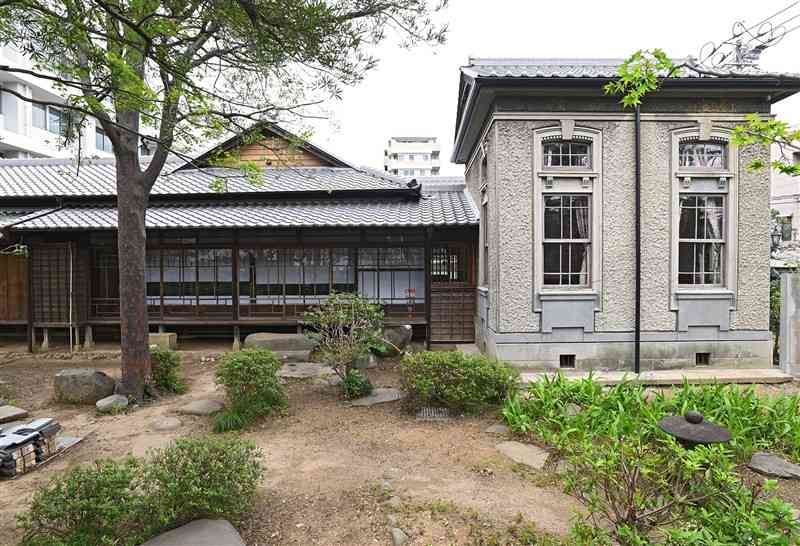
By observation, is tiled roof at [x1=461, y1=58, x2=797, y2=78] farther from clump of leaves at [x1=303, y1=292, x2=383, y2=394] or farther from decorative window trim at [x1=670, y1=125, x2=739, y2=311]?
clump of leaves at [x1=303, y1=292, x2=383, y2=394]

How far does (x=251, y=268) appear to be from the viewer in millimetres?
11891

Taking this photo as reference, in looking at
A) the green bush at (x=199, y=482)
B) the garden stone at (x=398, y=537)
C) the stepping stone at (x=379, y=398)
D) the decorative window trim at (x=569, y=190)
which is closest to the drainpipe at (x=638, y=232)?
the decorative window trim at (x=569, y=190)

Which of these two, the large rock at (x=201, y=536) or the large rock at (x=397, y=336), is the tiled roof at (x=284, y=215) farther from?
the large rock at (x=201, y=536)

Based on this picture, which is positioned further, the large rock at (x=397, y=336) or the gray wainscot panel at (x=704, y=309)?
the large rock at (x=397, y=336)

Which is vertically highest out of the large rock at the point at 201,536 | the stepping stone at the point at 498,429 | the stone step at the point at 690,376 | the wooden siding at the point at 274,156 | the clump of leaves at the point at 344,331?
the wooden siding at the point at 274,156

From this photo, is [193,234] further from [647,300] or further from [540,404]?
[647,300]

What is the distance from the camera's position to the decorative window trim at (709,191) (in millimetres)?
8898

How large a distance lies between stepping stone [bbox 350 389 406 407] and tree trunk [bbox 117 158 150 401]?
3.69 m

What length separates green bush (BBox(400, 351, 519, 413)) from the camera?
6559mm

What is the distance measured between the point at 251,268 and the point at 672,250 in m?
9.98

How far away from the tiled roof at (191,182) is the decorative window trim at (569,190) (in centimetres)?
505

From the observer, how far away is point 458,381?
21.6ft

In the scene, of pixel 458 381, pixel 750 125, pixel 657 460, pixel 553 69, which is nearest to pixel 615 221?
pixel 553 69

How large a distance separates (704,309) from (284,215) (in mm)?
9955
